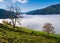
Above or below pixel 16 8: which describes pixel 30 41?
below

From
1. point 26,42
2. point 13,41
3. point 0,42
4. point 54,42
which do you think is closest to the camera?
point 0,42

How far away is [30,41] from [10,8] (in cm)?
4285

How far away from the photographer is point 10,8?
94062 mm

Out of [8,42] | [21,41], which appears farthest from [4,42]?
[21,41]

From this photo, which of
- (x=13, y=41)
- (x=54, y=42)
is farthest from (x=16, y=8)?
(x=13, y=41)

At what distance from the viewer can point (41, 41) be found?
55875 millimetres

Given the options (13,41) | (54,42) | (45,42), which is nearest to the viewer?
(13,41)

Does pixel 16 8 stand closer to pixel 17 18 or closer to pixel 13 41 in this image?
pixel 17 18

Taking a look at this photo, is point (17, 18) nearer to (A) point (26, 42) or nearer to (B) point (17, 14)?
(B) point (17, 14)

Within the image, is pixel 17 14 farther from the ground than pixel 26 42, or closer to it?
farther from the ground

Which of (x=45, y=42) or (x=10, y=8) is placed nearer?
(x=45, y=42)

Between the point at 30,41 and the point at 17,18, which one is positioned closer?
the point at 30,41

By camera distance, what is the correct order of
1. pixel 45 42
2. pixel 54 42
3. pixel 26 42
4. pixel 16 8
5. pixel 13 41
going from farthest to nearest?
pixel 16 8
pixel 54 42
pixel 45 42
pixel 26 42
pixel 13 41

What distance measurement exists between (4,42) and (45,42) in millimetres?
13872
